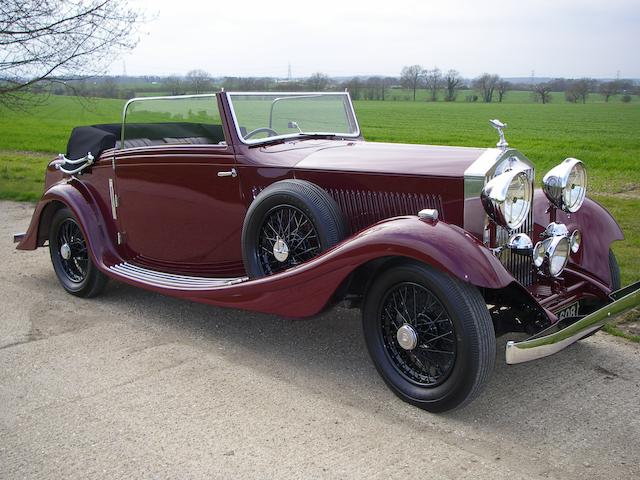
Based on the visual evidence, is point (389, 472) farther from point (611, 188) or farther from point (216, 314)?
point (611, 188)

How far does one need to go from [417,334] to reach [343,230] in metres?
0.88

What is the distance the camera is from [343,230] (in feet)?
13.3

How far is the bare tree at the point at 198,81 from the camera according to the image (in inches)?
199

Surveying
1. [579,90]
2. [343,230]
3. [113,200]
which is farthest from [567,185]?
[579,90]

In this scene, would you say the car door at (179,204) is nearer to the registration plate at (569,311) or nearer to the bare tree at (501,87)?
the registration plate at (569,311)

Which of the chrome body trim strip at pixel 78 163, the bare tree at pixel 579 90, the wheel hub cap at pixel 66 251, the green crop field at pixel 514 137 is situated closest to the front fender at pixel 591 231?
the green crop field at pixel 514 137

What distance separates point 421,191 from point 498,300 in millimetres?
795

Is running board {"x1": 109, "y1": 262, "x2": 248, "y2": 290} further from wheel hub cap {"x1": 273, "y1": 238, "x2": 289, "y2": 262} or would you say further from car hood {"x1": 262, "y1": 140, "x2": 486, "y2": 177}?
car hood {"x1": 262, "y1": 140, "x2": 486, "y2": 177}

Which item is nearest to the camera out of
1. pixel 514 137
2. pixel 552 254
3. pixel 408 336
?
pixel 408 336

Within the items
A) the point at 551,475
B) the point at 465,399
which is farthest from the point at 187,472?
the point at 551,475

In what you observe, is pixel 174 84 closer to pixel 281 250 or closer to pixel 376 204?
pixel 281 250

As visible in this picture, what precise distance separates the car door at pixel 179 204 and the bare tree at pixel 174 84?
0.28 meters

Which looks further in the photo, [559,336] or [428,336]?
[428,336]

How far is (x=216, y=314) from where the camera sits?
16.9ft
